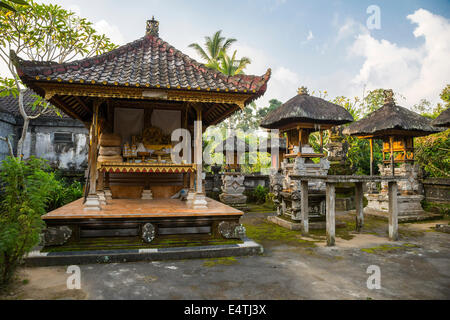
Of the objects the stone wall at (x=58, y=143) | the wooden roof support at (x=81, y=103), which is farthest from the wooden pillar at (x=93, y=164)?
the stone wall at (x=58, y=143)

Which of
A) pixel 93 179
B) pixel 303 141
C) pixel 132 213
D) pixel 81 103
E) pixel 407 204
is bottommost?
pixel 407 204

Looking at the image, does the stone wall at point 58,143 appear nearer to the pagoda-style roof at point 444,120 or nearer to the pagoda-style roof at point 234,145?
the pagoda-style roof at point 234,145

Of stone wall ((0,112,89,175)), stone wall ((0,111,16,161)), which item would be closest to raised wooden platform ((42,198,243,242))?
stone wall ((0,112,89,175))

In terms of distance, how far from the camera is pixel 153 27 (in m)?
9.09

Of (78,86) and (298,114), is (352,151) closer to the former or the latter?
(298,114)

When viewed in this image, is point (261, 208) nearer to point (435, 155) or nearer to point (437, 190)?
point (437, 190)

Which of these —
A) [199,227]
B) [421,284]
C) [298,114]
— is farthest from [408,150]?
[199,227]

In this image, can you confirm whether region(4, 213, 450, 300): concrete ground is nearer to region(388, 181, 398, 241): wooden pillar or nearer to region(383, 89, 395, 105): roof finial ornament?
region(388, 181, 398, 241): wooden pillar

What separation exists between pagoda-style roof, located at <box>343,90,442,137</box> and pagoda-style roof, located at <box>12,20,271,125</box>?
22.4 feet

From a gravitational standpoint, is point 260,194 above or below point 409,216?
above

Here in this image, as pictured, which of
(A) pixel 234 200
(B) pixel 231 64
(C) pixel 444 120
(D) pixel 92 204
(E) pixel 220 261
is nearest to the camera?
(E) pixel 220 261

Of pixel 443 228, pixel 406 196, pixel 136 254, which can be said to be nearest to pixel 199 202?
pixel 136 254

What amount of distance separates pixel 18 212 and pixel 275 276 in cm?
442

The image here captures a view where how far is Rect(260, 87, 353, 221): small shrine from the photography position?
9.77 metres
